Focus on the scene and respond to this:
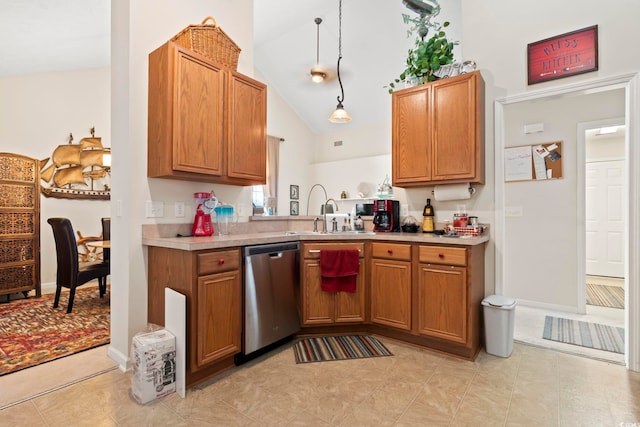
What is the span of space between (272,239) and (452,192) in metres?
1.65

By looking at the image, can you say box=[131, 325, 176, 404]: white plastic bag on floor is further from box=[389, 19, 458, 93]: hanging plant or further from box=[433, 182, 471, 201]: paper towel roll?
box=[389, 19, 458, 93]: hanging plant

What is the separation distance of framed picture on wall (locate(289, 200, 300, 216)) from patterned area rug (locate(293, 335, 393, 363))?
4263mm

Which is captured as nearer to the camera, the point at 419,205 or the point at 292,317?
the point at 292,317

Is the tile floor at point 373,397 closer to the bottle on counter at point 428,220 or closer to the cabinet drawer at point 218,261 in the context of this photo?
the cabinet drawer at point 218,261

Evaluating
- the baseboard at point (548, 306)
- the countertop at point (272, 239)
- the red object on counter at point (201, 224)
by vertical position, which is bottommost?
the baseboard at point (548, 306)

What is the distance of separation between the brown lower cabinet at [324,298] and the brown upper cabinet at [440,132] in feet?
2.95

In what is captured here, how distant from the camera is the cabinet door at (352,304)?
2846 millimetres

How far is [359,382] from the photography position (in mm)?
2123

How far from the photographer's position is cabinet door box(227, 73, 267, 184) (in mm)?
2607

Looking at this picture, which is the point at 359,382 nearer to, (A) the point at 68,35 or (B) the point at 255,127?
(B) the point at 255,127

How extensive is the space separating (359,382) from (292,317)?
800mm

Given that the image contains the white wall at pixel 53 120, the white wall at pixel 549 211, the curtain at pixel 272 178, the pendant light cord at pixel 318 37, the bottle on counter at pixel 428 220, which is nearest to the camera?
the bottle on counter at pixel 428 220

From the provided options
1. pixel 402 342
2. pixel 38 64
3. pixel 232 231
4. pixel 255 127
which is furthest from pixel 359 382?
pixel 38 64

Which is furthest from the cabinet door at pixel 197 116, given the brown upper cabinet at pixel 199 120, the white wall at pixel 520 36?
the white wall at pixel 520 36
